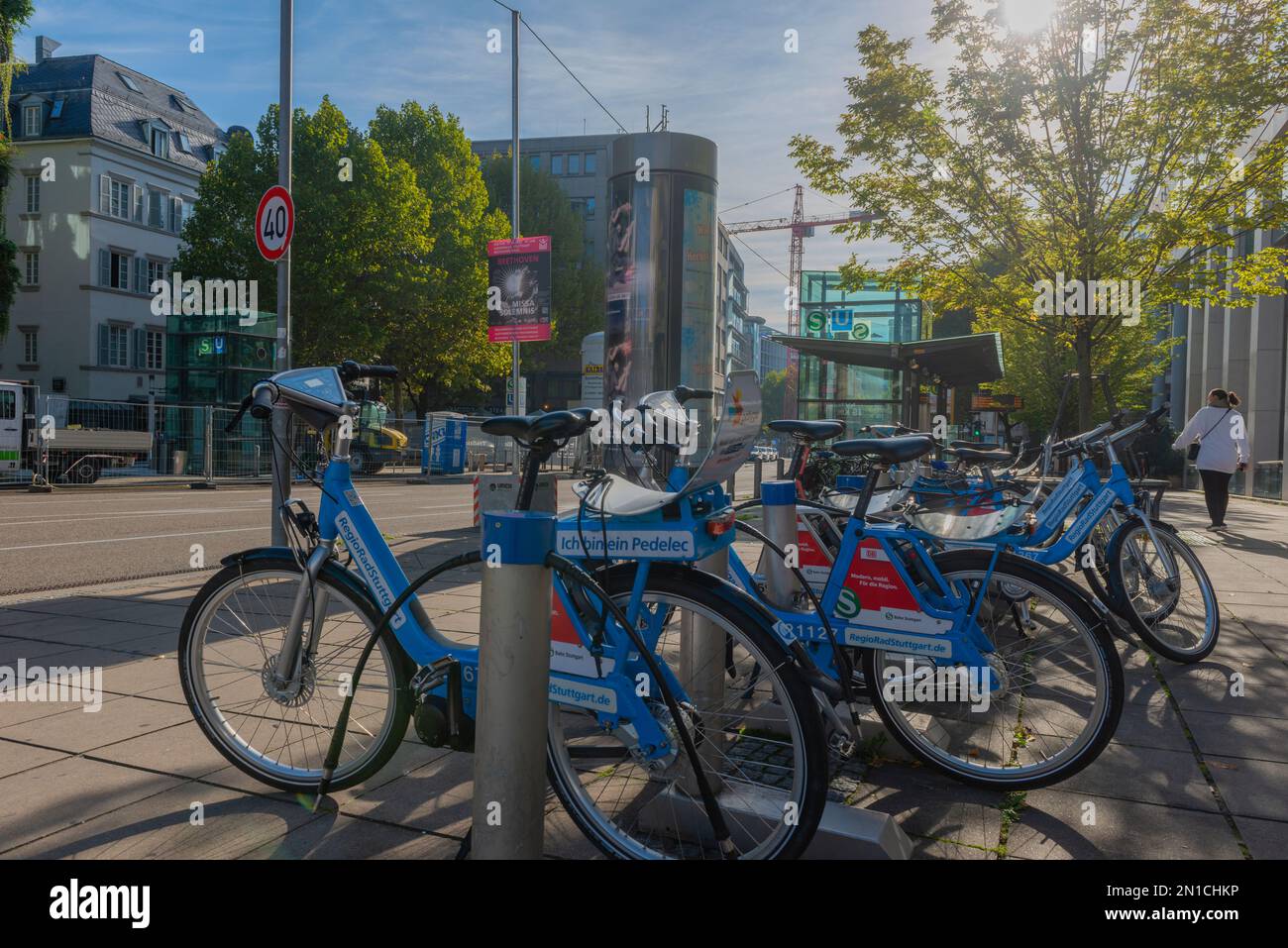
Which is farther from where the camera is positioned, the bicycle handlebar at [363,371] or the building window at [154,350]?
the building window at [154,350]

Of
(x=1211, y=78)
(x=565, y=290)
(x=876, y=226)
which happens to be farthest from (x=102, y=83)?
(x=1211, y=78)

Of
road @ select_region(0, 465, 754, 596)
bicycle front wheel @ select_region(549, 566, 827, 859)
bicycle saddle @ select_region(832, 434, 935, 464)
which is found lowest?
road @ select_region(0, 465, 754, 596)

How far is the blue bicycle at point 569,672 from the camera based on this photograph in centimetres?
249

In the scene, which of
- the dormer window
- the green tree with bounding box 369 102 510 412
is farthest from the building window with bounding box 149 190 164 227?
the green tree with bounding box 369 102 510 412

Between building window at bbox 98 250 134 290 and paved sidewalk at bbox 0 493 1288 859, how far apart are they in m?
41.6

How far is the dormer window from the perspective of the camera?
135 ft

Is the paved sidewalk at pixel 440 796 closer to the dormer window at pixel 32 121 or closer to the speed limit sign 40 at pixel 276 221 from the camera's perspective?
the speed limit sign 40 at pixel 276 221

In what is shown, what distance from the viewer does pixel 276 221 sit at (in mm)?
7078

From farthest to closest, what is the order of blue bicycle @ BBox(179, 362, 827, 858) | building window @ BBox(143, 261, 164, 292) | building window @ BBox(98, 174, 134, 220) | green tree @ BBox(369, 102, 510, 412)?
building window @ BBox(143, 261, 164, 292) → building window @ BBox(98, 174, 134, 220) → green tree @ BBox(369, 102, 510, 412) → blue bicycle @ BBox(179, 362, 827, 858)

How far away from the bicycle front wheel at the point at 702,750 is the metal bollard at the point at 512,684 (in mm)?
357

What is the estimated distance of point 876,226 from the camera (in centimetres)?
1339

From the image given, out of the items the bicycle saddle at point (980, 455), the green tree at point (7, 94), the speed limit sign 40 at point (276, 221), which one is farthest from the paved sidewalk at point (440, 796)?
the green tree at point (7, 94)

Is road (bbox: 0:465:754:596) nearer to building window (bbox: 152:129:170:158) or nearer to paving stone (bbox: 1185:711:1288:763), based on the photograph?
paving stone (bbox: 1185:711:1288:763)
